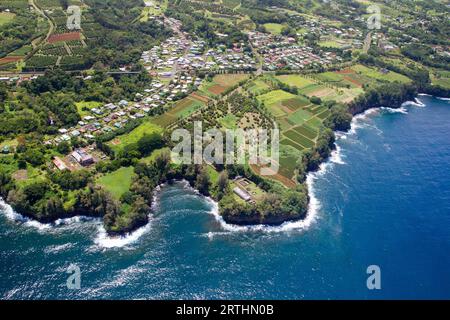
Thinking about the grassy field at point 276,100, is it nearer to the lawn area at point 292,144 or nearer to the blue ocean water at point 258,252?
the lawn area at point 292,144

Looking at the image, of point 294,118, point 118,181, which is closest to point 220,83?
point 294,118

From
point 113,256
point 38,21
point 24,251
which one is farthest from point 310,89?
point 38,21

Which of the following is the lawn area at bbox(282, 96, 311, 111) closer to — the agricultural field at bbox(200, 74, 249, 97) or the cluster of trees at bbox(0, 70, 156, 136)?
the agricultural field at bbox(200, 74, 249, 97)

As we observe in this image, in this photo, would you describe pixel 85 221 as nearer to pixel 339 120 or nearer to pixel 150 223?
pixel 150 223

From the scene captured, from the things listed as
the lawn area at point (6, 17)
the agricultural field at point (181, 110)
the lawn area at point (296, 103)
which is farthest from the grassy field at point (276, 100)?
the lawn area at point (6, 17)

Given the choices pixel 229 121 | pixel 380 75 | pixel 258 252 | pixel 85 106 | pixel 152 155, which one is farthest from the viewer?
pixel 380 75

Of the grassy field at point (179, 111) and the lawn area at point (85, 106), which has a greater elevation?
the lawn area at point (85, 106)

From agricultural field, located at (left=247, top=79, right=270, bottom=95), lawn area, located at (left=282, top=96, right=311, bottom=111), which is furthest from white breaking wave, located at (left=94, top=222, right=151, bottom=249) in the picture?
agricultural field, located at (left=247, top=79, right=270, bottom=95)
